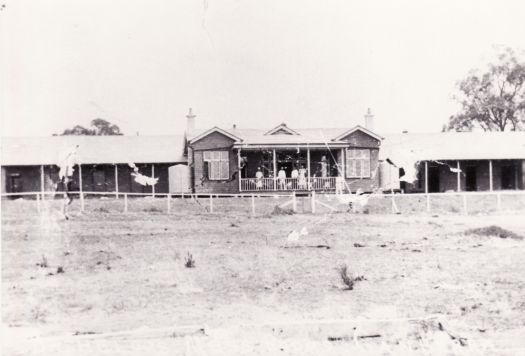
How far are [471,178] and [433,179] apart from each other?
6.17 ft

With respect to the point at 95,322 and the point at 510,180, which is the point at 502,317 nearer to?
the point at 95,322

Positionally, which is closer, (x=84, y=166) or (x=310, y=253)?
(x=310, y=253)

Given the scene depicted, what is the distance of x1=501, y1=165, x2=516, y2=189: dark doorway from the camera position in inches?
889

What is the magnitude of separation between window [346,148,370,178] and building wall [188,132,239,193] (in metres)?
5.85

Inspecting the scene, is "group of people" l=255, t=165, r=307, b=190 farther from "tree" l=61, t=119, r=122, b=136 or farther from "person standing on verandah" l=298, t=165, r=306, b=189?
"tree" l=61, t=119, r=122, b=136

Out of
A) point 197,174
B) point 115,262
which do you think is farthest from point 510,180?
point 115,262

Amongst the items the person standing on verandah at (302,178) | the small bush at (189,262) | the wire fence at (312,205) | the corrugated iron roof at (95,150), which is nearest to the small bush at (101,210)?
the wire fence at (312,205)

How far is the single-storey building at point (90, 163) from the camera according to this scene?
2675 cm

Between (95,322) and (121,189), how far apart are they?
21905 mm

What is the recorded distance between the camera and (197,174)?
25.3m

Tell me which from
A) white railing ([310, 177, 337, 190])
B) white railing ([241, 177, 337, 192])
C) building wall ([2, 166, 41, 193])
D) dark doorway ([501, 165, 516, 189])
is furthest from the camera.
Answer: building wall ([2, 166, 41, 193])

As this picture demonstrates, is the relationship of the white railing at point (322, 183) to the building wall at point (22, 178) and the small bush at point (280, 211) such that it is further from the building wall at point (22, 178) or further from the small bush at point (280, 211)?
the building wall at point (22, 178)

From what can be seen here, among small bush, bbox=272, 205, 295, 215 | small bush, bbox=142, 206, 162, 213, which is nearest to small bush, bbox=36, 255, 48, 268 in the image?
small bush, bbox=142, 206, 162, 213

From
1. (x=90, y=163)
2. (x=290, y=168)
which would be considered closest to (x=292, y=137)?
(x=290, y=168)
